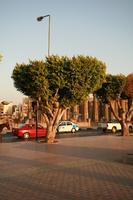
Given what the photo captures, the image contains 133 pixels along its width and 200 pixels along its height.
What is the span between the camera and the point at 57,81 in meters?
25.8

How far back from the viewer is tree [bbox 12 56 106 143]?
84.5 ft

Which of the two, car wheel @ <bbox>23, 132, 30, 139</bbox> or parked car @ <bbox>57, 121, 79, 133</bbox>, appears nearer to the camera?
car wheel @ <bbox>23, 132, 30, 139</bbox>

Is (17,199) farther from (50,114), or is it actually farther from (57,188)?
(50,114)

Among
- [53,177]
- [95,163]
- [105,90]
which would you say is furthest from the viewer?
[105,90]

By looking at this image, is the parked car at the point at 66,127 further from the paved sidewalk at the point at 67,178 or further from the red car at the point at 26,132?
the paved sidewalk at the point at 67,178

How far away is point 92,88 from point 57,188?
17.6 m

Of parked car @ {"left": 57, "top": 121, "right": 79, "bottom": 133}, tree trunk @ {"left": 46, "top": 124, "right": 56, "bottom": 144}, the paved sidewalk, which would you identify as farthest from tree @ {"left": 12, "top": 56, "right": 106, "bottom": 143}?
parked car @ {"left": 57, "top": 121, "right": 79, "bottom": 133}

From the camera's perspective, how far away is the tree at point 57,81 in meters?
25.8

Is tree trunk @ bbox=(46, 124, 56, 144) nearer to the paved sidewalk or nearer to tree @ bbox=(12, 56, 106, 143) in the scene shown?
tree @ bbox=(12, 56, 106, 143)

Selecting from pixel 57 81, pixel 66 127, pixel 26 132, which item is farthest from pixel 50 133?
pixel 66 127

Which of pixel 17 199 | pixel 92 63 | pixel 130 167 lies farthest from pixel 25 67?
pixel 17 199

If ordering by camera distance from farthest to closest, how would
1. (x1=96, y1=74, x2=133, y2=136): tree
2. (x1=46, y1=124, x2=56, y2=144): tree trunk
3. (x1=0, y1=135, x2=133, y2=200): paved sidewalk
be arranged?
(x1=96, y1=74, x2=133, y2=136): tree < (x1=46, y1=124, x2=56, y2=144): tree trunk < (x1=0, y1=135, x2=133, y2=200): paved sidewalk

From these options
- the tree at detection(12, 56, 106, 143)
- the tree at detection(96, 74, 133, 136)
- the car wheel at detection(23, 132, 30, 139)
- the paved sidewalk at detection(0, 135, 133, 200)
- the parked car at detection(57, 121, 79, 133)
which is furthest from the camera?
the parked car at detection(57, 121, 79, 133)

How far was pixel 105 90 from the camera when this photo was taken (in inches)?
1367
